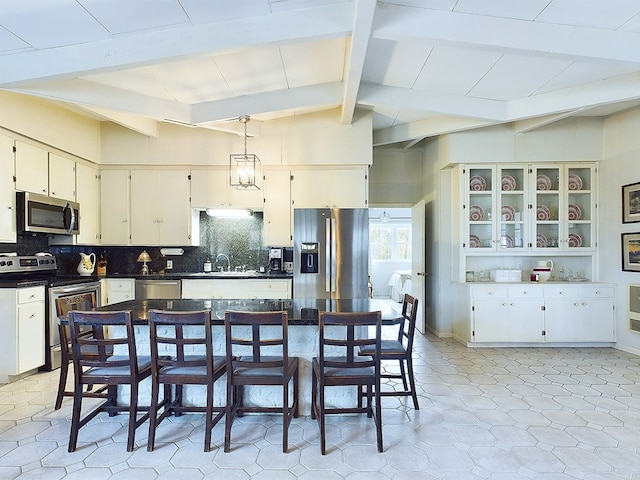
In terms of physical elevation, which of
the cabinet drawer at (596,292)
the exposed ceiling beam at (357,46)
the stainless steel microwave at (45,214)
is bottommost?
the cabinet drawer at (596,292)

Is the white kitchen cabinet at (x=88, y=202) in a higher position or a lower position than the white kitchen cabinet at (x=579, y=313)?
higher

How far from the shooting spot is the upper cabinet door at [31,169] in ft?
12.3

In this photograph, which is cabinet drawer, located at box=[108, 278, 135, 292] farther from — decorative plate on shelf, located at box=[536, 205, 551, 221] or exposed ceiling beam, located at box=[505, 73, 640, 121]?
decorative plate on shelf, located at box=[536, 205, 551, 221]

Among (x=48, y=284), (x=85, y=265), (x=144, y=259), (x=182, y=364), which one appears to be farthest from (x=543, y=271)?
(x=85, y=265)

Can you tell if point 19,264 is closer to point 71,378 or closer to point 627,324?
point 71,378

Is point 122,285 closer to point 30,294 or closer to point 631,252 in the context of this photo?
point 30,294

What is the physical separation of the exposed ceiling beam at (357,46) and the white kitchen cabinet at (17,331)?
3.51 m

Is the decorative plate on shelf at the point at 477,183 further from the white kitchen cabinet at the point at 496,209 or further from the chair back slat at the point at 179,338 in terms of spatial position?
the chair back slat at the point at 179,338

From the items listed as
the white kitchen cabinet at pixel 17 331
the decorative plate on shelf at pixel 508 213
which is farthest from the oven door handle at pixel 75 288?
the decorative plate on shelf at pixel 508 213

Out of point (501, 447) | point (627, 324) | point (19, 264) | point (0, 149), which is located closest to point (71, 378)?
point (19, 264)

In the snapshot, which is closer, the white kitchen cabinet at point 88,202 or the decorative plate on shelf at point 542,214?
the white kitchen cabinet at point 88,202

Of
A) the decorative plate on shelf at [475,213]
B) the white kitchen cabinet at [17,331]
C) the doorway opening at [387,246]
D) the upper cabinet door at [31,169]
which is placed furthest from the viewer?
the doorway opening at [387,246]

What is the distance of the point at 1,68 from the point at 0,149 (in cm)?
93

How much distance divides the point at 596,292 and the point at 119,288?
5.86m
